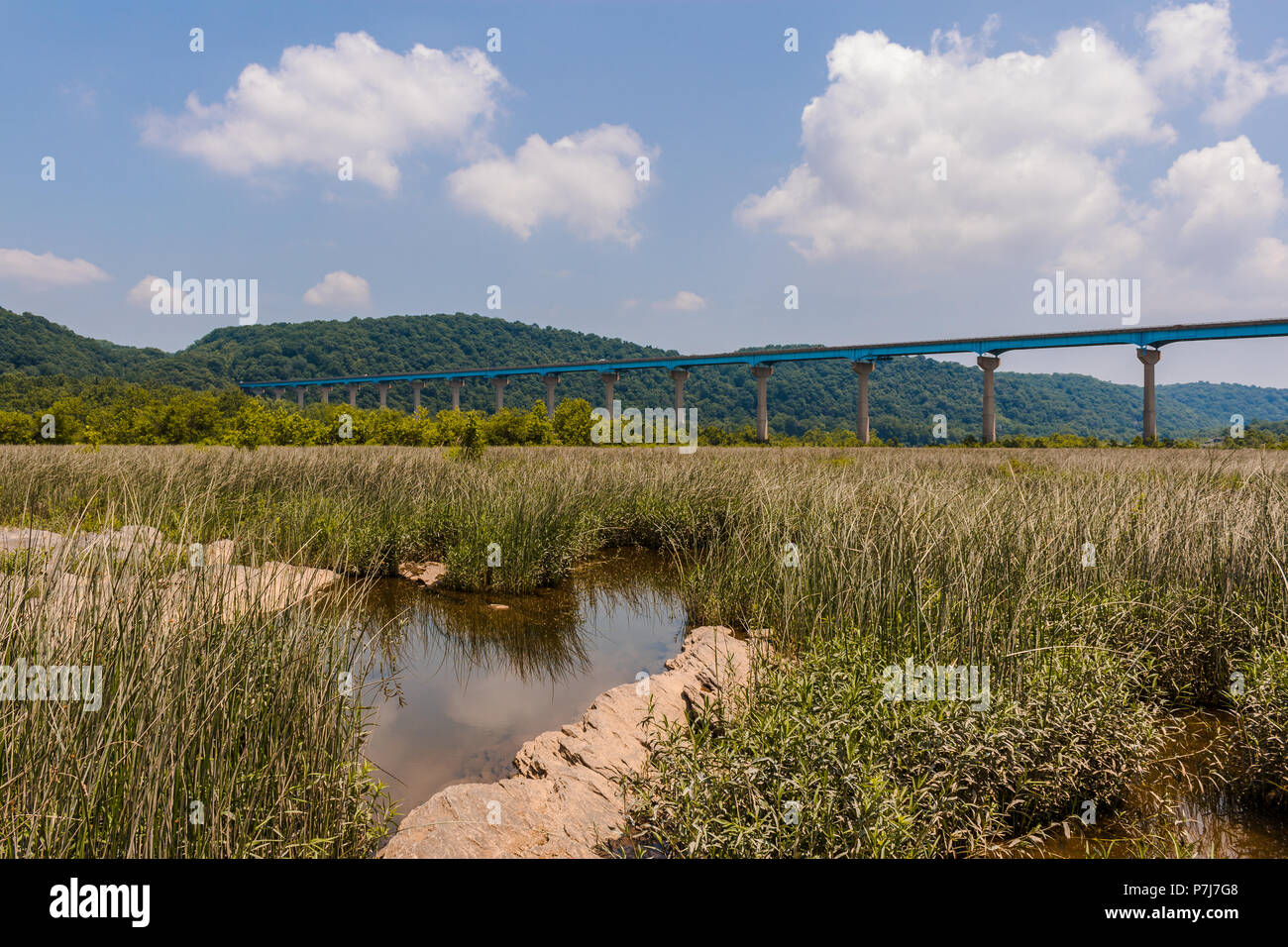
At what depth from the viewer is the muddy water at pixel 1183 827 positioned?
3.01m

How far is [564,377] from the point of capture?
71.5 metres

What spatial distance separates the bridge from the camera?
39312 mm

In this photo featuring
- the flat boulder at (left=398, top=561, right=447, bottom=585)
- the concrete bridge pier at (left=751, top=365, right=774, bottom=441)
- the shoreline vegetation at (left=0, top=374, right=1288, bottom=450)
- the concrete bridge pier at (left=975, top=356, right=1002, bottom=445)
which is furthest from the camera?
the concrete bridge pier at (left=751, top=365, right=774, bottom=441)

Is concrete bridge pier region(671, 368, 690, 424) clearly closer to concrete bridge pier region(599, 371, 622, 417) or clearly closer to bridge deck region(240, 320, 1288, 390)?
bridge deck region(240, 320, 1288, 390)

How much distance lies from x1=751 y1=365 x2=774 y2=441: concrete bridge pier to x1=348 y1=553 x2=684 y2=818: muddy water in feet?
147

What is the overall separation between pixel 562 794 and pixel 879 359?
174 feet

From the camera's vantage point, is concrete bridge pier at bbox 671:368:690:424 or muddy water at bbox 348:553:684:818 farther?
concrete bridge pier at bbox 671:368:690:424

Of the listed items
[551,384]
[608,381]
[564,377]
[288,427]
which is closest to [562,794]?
[288,427]

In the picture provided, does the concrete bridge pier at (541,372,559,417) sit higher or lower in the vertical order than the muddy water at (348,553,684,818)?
higher

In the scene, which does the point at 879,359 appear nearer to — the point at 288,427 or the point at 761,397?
the point at 761,397

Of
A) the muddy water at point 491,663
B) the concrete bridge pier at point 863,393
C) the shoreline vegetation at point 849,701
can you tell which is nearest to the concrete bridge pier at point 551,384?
the concrete bridge pier at point 863,393

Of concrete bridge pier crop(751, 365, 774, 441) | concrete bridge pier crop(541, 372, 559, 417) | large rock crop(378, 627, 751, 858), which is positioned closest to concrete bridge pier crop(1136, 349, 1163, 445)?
concrete bridge pier crop(751, 365, 774, 441)

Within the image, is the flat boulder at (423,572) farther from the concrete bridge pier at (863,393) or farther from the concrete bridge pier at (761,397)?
the concrete bridge pier at (863,393)
